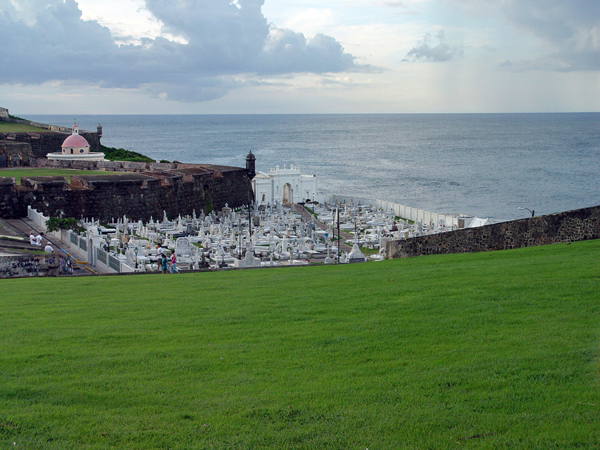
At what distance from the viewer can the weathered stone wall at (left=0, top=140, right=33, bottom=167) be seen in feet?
141

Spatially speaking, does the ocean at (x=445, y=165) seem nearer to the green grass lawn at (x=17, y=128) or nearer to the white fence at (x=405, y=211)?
the white fence at (x=405, y=211)

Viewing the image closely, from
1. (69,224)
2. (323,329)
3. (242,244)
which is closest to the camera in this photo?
(323,329)

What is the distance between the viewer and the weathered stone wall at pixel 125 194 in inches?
1241

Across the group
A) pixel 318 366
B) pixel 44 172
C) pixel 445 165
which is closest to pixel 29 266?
pixel 318 366

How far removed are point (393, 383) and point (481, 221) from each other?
28.9 meters

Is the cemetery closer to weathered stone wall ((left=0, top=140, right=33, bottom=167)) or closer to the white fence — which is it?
the white fence

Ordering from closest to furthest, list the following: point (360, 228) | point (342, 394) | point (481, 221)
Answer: point (342, 394)
point (481, 221)
point (360, 228)

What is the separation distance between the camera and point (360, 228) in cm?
3675

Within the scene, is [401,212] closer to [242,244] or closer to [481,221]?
[481,221]

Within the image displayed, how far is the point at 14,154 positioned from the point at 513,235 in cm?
3938

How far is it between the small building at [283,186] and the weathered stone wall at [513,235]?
3253 centimetres

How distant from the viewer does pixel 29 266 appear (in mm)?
15102

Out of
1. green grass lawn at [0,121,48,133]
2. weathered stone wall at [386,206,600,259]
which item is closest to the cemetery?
weathered stone wall at [386,206,600,259]

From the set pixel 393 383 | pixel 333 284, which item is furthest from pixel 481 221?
pixel 393 383
